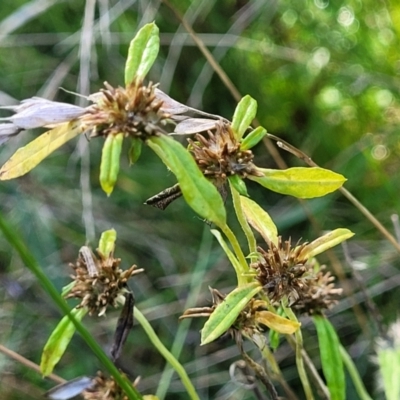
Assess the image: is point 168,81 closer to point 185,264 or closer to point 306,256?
point 185,264

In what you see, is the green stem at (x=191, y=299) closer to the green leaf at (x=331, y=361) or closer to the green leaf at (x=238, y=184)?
the green leaf at (x=331, y=361)

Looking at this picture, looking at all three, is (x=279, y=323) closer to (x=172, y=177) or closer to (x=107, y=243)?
(x=107, y=243)

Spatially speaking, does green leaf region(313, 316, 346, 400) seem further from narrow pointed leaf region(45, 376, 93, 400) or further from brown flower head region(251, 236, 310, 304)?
narrow pointed leaf region(45, 376, 93, 400)

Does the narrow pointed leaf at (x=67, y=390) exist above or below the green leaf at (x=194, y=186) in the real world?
below

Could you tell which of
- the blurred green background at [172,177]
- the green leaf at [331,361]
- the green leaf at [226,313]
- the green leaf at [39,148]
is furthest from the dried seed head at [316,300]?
the blurred green background at [172,177]

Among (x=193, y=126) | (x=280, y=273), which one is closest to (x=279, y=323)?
(x=280, y=273)
